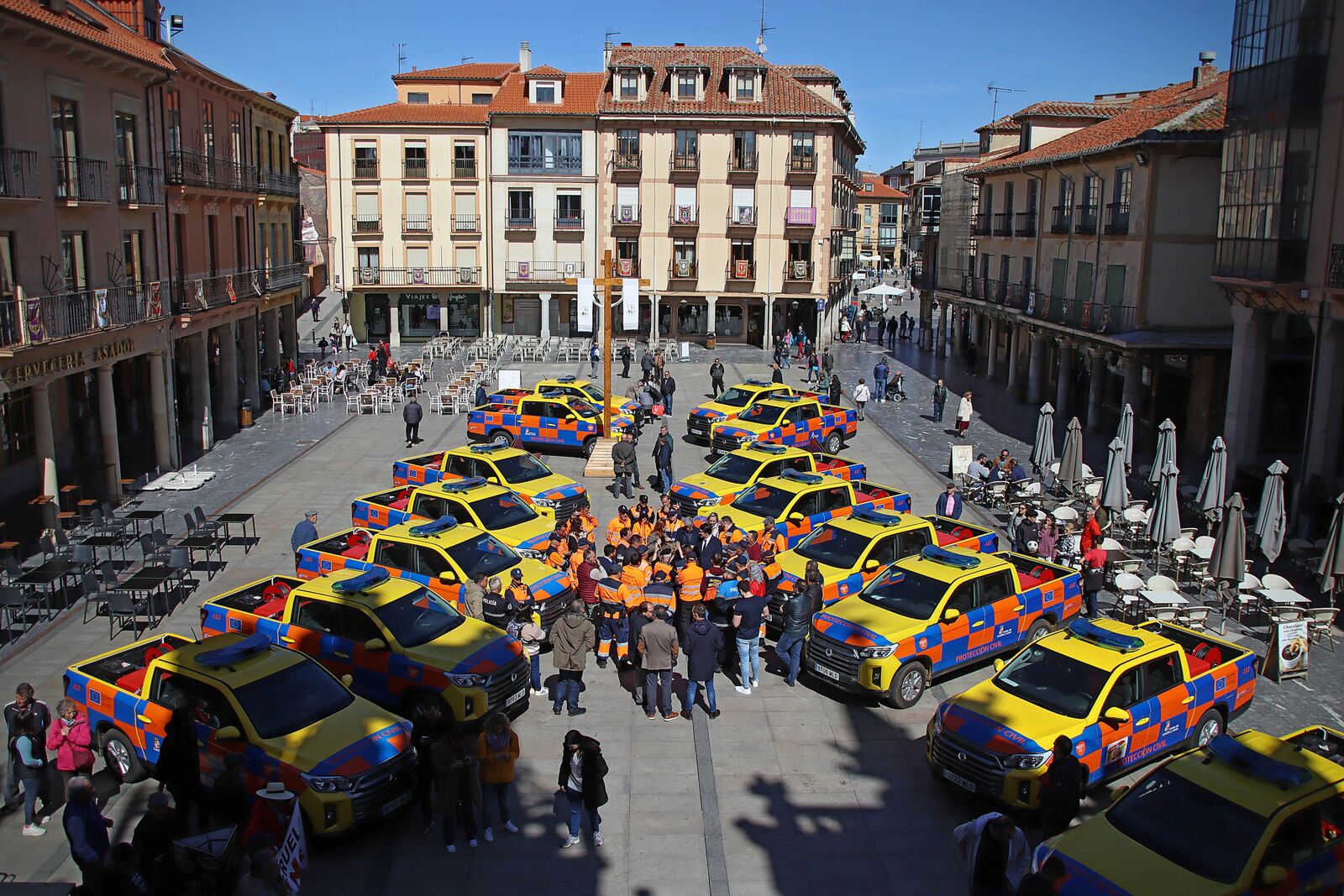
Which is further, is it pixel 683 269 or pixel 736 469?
pixel 683 269

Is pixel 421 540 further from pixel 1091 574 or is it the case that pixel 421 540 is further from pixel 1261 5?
pixel 1261 5

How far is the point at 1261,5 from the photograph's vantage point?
22750 mm

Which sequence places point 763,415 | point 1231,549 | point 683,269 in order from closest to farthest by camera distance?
point 1231,549 < point 763,415 < point 683,269

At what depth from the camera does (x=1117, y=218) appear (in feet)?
102

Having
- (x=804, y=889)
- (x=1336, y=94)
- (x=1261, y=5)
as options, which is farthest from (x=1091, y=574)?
(x=1261, y=5)

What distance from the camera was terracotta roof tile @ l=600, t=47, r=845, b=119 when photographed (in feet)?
169

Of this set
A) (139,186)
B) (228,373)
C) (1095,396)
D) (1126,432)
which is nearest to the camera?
(1126,432)

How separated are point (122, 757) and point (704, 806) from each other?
6.32m

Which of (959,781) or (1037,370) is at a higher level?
(1037,370)

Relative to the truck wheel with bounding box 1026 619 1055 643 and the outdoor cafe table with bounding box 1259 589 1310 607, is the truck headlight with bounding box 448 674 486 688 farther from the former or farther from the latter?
the outdoor cafe table with bounding box 1259 589 1310 607

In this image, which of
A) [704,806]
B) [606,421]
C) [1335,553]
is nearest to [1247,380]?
[1335,553]

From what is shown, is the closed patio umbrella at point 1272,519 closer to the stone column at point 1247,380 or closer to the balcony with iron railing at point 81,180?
the stone column at point 1247,380

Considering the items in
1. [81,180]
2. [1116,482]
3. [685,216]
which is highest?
[685,216]

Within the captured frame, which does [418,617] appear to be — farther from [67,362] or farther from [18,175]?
[18,175]
